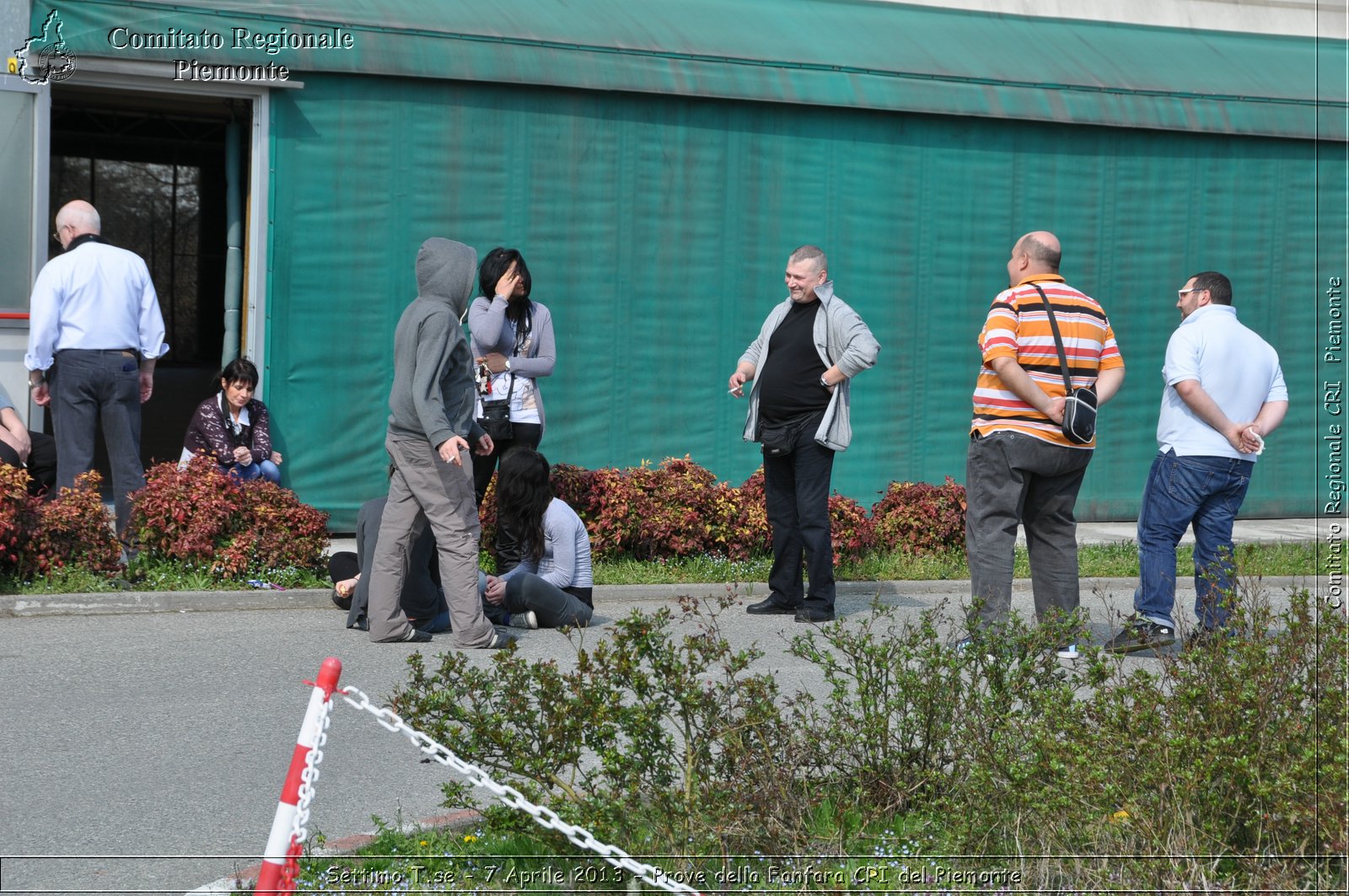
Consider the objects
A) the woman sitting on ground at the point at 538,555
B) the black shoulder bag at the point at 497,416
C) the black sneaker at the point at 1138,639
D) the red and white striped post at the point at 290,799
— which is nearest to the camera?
the red and white striped post at the point at 290,799

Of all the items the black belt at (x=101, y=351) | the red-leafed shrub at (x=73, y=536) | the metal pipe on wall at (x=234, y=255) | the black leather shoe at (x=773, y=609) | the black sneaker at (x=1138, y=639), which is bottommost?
the black leather shoe at (x=773, y=609)

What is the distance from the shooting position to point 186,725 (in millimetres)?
6164

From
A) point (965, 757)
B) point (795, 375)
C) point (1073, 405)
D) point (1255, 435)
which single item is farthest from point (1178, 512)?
point (965, 757)

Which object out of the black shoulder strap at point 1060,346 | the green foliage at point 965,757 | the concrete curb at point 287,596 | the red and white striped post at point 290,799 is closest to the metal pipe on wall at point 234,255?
the concrete curb at point 287,596

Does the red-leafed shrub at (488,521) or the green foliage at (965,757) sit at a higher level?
the red-leafed shrub at (488,521)

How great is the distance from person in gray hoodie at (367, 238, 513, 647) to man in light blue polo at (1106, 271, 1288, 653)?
337cm

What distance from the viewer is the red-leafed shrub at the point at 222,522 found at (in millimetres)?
8727

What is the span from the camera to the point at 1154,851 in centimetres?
414

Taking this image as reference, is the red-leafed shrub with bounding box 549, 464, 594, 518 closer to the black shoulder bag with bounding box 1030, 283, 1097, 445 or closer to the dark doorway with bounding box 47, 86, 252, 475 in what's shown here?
the black shoulder bag with bounding box 1030, 283, 1097, 445

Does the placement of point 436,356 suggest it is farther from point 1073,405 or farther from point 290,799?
point 290,799

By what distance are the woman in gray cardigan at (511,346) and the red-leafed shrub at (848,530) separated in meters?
2.26

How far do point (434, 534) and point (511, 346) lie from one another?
6.32 feet

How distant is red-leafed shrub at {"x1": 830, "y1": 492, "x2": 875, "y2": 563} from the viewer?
33.6 ft

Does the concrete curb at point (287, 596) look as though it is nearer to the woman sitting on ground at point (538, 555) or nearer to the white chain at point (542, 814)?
the woman sitting on ground at point (538, 555)
